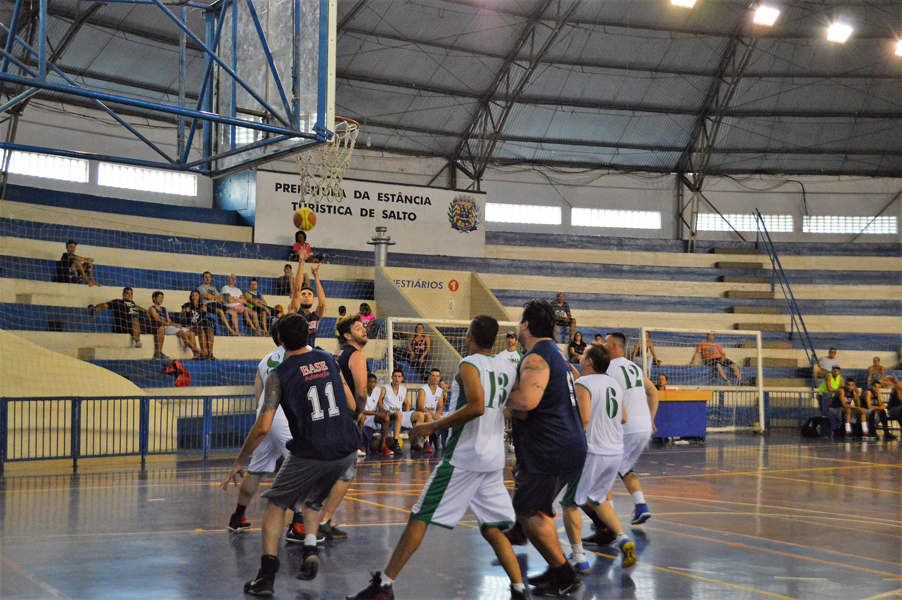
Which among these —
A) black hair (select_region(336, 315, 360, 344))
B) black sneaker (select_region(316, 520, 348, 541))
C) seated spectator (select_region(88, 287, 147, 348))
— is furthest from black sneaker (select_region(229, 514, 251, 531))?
seated spectator (select_region(88, 287, 147, 348))

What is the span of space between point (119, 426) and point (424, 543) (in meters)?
8.40

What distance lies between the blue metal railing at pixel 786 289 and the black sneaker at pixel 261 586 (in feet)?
71.9

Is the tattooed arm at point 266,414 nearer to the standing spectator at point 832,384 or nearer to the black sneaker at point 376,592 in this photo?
the black sneaker at point 376,592

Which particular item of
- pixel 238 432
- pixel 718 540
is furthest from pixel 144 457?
pixel 718 540

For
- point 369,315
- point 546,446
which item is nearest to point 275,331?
point 546,446

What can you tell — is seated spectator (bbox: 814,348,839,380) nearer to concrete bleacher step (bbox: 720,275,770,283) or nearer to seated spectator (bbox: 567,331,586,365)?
concrete bleacher step (bbox: 720,275,770,283)

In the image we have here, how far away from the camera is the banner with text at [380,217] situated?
23.0 m

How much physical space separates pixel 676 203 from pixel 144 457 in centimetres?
2193

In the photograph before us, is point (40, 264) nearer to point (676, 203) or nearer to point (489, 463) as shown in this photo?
point (489, 463)

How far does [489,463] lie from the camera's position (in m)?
5.38

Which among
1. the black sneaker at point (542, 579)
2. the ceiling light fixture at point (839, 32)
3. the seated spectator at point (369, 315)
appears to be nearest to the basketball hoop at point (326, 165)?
the seated spectator at point (369, 315)

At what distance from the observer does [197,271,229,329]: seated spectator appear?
18562 mm

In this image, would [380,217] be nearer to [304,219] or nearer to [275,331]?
[304,219]

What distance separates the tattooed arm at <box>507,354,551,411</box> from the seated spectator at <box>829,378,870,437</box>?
700 inches
